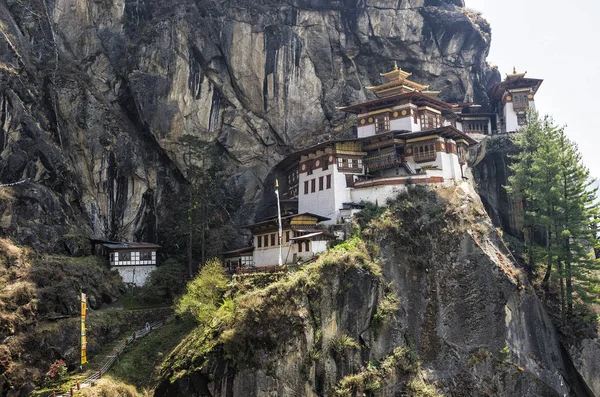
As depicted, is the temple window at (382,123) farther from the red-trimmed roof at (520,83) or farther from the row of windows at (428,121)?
the red-trimmed roof at (520,83)

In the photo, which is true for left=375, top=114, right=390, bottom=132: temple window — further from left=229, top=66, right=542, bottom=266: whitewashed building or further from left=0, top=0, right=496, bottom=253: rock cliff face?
left=0, top=0, right=496, bottom=253: rock cliff face

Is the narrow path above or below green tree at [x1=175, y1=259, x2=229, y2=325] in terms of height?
below

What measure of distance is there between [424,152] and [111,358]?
27.7 metres

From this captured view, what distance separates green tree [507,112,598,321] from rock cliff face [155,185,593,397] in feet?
9.39

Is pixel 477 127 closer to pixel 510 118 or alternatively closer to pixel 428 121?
pixel 510 118

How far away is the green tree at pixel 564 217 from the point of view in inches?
1469

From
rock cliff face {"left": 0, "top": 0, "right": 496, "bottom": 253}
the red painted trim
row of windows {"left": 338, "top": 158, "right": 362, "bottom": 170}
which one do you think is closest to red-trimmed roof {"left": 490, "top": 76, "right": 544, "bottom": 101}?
rock cliff face {"left": 0, "top": 0, "right": 496, "bottom": 253}

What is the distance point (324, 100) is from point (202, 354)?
106 feet

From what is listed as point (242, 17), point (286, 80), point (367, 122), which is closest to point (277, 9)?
point (242, 17)

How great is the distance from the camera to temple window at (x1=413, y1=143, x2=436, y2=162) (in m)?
43.7

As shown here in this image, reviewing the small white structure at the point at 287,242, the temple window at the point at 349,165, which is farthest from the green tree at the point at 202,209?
the temple window at the point at 349,165

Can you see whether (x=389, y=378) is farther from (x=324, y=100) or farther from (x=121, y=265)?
(x=324, y=100)

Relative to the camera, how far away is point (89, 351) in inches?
1244

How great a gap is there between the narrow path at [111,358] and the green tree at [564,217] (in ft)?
87.8
